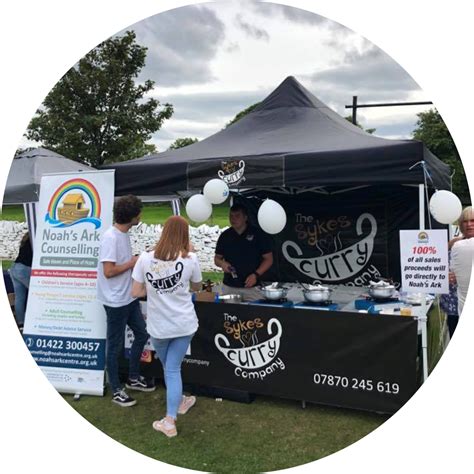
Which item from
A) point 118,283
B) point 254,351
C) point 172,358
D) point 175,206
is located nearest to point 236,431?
point 254,351

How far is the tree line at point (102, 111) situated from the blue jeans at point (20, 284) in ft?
30.1

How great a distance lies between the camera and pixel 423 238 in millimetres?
3125

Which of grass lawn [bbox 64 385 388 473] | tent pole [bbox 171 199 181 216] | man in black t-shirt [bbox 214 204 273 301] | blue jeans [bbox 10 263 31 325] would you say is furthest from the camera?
tent pole [bbox 171 199 181 216]

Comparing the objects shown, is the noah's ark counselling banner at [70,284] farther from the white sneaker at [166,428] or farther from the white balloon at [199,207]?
the white sneaker at [166,428]

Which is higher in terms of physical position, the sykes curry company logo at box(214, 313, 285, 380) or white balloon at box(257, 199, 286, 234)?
white balloon at box(257, 199, 286, 234)

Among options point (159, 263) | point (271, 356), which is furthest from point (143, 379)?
point (159, 263)

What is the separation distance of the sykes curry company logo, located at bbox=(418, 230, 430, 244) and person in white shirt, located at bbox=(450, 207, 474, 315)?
40 centimetres

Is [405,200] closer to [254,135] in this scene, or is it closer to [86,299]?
[254,135]

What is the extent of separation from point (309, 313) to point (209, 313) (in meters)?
0.82

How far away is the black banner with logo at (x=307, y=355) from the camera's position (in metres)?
3.05

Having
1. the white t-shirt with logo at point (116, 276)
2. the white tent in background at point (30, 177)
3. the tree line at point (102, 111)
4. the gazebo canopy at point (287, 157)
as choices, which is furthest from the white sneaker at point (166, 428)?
the tree line at point (102, 111)

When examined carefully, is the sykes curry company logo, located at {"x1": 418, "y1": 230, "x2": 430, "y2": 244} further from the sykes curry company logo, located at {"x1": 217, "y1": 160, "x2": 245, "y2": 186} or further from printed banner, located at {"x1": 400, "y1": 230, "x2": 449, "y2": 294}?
the sykes curry company logo, located at {"x1": 217, "y1": 160, "x2": 245, "y2": 186}

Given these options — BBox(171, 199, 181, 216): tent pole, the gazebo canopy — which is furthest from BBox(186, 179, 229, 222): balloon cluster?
BBox(171, 199, 181, 216): tent pole

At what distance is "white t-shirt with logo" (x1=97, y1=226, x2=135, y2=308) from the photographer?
3305mm
